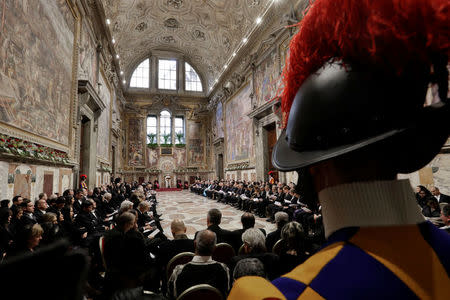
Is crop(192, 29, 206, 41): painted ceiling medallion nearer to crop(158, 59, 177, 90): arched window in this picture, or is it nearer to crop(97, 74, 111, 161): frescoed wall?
crop(158, 59, 177, 90): arched window

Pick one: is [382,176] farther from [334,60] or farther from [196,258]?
[196,258]

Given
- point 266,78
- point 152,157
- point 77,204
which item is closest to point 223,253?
point 77,204

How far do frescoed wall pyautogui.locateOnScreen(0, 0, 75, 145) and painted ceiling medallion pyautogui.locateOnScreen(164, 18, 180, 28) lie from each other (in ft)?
47.5

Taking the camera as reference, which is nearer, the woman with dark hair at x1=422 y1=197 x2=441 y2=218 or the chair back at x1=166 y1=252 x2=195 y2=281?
the chair back at x1=166 y1=252 x2=195 y2=281

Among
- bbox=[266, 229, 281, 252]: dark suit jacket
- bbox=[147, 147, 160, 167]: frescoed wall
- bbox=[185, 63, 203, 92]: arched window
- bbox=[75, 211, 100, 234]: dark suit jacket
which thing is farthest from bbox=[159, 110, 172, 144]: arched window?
bbox=[266, 229, 281, 252]: dark suit jacket

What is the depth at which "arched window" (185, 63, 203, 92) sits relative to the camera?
2895 cm

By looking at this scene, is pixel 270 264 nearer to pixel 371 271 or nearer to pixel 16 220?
pixel 371 271

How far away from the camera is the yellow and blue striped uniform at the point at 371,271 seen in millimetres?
513

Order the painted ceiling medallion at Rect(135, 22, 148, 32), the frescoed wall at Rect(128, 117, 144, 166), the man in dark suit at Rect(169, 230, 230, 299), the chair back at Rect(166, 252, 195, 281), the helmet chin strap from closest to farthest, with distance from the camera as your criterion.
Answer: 1. the helmet chin strap
2. the man in dark suit at Rect(169, 230, 230, 299)
3. the chair back at Rect(166, 252, 195, 281)
4. the painted ceiling medallion at Rect(135, 22, 148, 32)
5. the frescoed wall at Rect(128, 117, 144, 166)

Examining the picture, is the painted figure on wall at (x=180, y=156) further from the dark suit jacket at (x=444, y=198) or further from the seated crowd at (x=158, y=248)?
the dark suit jacket at (x=444, y=198)

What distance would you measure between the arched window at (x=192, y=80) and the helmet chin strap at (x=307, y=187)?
96.4ft

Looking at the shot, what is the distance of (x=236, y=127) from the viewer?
20281 mm

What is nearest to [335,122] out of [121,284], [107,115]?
[121,284]

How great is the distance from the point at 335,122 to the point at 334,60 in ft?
Result: 0.65
